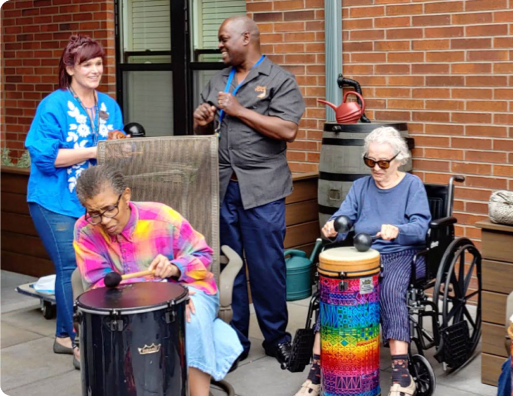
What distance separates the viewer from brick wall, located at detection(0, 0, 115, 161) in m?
7.89

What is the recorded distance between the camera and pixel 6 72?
28.5ft

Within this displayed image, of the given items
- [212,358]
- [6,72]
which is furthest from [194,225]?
[6,72]

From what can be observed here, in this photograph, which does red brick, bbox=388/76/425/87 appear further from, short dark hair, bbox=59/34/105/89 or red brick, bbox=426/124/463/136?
short dark hair, bbox=59/34/105/89

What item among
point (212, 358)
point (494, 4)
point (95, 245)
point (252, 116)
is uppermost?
point (494, 4)

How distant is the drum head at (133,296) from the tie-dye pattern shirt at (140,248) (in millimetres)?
282

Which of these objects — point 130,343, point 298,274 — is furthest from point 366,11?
point 130,343

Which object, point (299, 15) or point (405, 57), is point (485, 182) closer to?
point (405, 57)

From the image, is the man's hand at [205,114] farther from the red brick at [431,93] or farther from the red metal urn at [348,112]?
the red brick at [431,93]

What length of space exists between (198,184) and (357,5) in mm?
2477

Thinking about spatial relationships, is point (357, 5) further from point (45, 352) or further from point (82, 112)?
point (45, 352)

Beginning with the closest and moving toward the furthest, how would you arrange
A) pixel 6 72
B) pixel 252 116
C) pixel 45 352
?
pixel 252 116, pixel 45 352, pixel 6 72

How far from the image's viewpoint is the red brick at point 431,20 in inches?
228

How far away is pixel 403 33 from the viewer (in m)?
6.02

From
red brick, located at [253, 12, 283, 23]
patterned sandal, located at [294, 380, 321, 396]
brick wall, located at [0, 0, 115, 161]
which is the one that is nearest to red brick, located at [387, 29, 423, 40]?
red brick, located at [253, 12, 283, 23]
